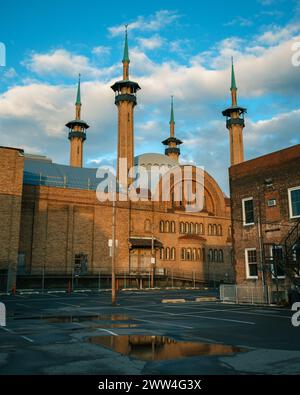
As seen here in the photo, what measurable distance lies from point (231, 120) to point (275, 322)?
190ft

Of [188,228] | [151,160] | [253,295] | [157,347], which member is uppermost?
[151,160]

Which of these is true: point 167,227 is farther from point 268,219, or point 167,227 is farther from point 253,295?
point 253,295

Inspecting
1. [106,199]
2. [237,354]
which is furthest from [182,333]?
[106,199]

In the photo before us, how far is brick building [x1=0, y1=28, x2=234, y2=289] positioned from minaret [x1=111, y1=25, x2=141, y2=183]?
144 millimetres

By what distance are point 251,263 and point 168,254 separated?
27.8 metres

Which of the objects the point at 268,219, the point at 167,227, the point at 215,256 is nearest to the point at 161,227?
the point at 167,227

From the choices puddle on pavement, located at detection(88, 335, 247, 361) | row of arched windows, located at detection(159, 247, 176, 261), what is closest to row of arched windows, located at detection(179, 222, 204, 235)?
row of arched windows, located at detection(159, 247, 176, 261)

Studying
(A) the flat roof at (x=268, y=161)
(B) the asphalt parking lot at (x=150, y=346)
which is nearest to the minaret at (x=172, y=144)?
(A) the flat roof at (x=268, y=161)

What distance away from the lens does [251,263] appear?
2858 cm

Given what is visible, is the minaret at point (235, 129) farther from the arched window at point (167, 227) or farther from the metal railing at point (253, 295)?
the metal railing at point (253, 295)

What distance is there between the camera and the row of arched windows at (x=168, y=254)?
181ft

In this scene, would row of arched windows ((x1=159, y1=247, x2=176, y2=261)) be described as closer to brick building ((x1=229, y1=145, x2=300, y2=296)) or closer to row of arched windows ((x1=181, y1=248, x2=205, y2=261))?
row of arched windows ((x1=181, y1=248, x2=205, y2=261))

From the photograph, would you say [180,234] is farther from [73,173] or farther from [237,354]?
[237,354]

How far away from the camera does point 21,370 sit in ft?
26.2
